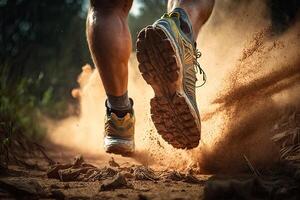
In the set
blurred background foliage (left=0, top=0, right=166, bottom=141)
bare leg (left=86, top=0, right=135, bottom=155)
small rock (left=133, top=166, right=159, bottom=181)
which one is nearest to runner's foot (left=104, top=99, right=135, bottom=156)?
bare leg (left=86, top=0, right=135, bottom=155)

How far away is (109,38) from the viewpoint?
1.81 meters

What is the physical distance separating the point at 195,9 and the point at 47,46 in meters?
6.56

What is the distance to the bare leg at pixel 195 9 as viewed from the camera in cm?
188

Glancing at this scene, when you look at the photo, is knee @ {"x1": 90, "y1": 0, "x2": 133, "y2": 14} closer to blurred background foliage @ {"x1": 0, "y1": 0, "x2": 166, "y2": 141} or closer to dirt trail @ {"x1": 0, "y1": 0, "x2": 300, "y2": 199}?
dirt trail @ {"x1": 0, "y1": 0, "x2": 300, "y2": 199}

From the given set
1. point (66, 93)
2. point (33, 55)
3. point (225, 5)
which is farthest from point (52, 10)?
point (225, 5)

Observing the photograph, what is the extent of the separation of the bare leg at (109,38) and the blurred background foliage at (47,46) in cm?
289

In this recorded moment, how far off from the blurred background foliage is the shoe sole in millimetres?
3036

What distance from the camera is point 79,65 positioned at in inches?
349

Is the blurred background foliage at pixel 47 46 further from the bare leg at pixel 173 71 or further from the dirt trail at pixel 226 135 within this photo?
the bare leg at pixel 173 71

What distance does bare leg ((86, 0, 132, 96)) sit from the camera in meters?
1.81

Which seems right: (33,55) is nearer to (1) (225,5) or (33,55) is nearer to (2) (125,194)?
(1) (225,5)

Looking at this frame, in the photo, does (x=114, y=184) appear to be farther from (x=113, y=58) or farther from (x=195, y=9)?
(x=195, y=9)

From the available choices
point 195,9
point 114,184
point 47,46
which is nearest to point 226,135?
point 195,9

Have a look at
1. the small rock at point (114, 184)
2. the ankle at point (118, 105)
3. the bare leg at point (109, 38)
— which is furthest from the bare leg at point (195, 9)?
the small rock at point (114, 184)
